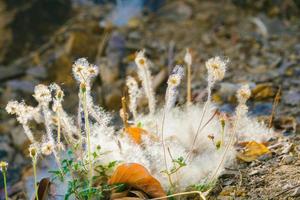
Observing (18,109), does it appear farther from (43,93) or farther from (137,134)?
(137,134)

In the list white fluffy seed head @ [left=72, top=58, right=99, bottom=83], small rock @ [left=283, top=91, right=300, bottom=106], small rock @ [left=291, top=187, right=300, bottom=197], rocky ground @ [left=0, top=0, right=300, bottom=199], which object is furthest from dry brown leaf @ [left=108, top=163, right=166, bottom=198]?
small rock @ [left=283, top=91, right=300, bottom=106]

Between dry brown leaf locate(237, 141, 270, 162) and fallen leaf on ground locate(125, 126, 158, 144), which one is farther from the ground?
fallen leaf on ground locate(125, 126, 158, 144)

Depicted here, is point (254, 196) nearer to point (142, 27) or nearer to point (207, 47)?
point (207, 47)

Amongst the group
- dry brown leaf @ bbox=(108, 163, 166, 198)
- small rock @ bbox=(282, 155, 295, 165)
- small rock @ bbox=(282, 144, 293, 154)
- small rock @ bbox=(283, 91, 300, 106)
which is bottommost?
small rock @ bbox=(282, 155, 295, 165)

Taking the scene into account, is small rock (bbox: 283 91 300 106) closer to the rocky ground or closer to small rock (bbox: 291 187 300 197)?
the rocky ground

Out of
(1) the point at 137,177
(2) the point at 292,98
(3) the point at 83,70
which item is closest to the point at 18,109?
(3) the point at 83,70

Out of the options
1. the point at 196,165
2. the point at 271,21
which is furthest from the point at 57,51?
the point at 196,165

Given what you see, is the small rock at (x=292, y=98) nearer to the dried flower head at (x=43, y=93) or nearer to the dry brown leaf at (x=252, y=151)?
the dry brown leaf at (x=252, y=151)
